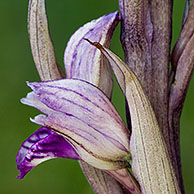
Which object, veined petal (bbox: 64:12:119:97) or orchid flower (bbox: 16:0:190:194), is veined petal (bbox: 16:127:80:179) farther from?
veined petal (bbox: 64:12:119:97)

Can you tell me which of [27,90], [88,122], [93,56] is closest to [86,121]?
[88,122]

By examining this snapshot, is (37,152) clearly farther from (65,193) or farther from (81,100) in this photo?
(65,193)

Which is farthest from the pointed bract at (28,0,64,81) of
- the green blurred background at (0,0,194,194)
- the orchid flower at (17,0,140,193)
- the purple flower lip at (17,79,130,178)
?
the green blurred background at (0,0,194,194)

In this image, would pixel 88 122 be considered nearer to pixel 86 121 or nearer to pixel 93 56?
pixel 86 121

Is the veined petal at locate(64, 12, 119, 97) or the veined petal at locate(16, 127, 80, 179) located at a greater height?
the veined petal at locate(64, 12, 119, 97)

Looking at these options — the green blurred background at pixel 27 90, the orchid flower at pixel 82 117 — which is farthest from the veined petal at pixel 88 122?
the green blurred background at pixel 27 90

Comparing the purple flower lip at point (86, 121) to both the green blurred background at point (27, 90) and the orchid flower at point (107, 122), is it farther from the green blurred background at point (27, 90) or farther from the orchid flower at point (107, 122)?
the green blurred background at point (27, 90)
